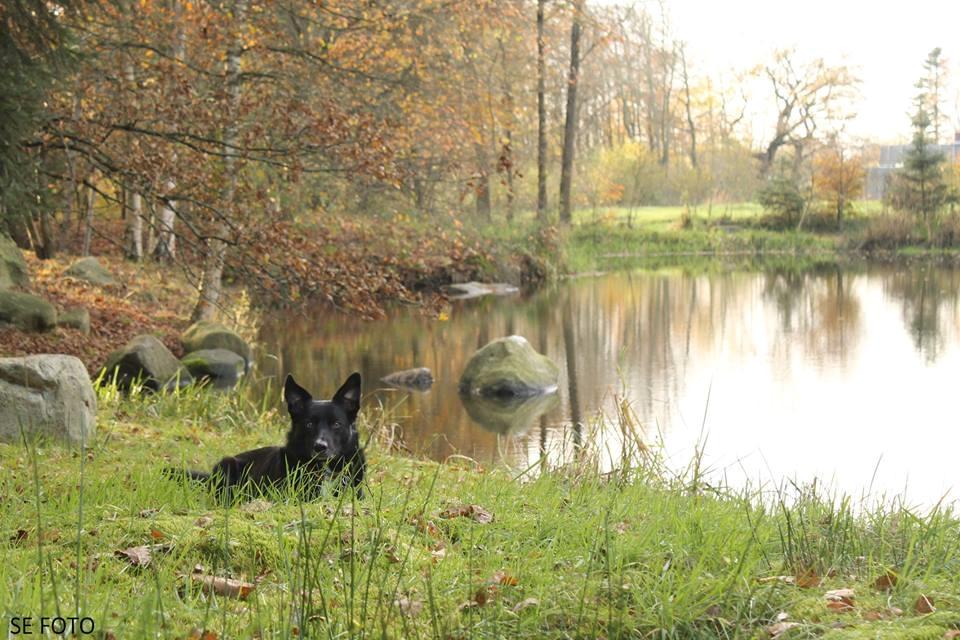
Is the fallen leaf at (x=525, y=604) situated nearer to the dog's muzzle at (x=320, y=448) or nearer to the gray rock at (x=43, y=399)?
the dog's muzzle at (x=320, y=448)

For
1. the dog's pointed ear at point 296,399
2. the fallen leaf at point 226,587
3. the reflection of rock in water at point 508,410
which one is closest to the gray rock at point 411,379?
the reflection of rock in water at point 508,410

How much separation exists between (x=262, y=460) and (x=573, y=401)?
958cm

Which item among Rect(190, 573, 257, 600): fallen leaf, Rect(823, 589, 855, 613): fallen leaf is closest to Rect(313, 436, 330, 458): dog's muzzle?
Rect(190, 573, 257, 600): fallen leaf

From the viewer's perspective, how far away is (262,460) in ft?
21.9

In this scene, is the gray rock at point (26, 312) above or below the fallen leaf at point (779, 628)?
above

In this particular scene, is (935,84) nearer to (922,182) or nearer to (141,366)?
(922,182)

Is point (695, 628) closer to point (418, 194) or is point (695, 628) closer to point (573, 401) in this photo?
point (573, 401)

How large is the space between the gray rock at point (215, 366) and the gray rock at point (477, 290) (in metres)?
13.1

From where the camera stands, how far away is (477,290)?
30.7 m

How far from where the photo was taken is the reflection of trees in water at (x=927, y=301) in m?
21.5

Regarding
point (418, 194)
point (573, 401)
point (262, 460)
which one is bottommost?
point (573, 401)

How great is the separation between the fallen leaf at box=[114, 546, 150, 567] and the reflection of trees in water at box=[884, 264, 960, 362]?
56.7ft

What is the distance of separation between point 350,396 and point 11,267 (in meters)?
12.1

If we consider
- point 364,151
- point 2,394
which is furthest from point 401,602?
point 364,151
